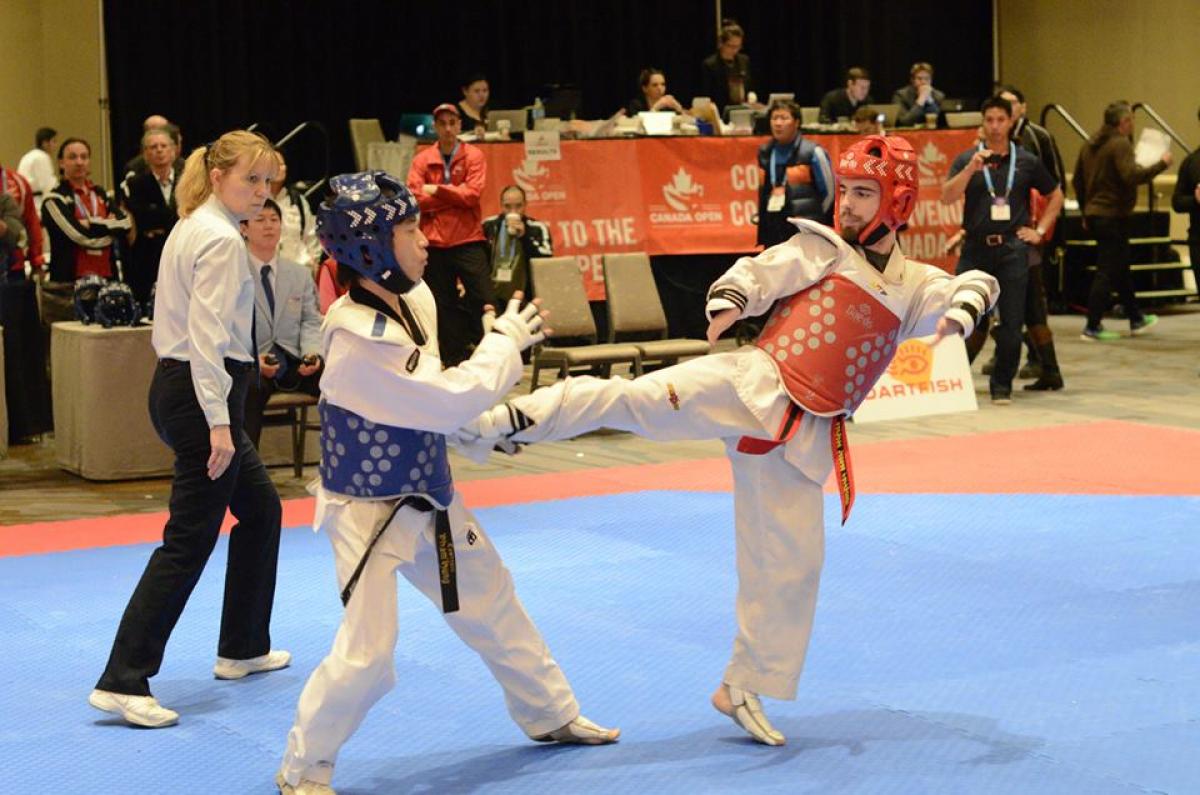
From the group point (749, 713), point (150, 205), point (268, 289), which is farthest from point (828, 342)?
point (150, 205)

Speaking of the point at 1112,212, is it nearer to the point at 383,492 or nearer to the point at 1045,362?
the point at 1045,362

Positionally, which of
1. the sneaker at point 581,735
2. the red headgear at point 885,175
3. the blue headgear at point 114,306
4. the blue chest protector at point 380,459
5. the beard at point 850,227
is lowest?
the sneaker at point 581,735

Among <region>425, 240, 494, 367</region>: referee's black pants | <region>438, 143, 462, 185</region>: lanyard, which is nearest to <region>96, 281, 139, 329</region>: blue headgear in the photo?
<region>425, 240, 494, 367</region>: referee's black pants

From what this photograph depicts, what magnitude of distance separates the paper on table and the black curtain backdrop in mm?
5826

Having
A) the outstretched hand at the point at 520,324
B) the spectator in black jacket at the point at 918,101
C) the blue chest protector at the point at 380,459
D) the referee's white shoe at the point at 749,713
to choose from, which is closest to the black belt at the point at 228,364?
the blue chest protector at the point at 380,459

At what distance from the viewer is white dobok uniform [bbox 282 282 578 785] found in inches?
152

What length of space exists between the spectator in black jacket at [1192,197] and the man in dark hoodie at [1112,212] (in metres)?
1.11

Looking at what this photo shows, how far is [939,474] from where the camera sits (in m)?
8.38

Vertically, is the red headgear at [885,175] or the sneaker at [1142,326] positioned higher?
the red headgear at [885,175]

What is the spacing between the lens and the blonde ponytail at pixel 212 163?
15.8 ft

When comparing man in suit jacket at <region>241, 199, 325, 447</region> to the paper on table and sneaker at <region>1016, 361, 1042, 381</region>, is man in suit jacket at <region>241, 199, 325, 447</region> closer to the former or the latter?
sneaker at <region>1016, 361, 1042, 381</region>

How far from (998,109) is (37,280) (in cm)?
625

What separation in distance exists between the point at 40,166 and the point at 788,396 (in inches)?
468

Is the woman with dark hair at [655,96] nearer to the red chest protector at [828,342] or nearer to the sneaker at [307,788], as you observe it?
the red chest protector at [828,342]
